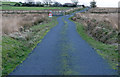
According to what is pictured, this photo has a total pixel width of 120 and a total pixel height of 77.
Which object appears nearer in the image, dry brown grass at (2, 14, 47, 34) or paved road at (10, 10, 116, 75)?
paved road at (10, 10, 116, 75)

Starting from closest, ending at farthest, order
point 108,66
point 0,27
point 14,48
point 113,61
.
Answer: point 108,66 < point 113,61 < point 14,48 < point 0,27

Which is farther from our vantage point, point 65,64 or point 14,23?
point 14,23

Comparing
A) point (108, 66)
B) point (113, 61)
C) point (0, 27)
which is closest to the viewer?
point (108, 66)

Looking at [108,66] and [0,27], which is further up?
[0,27]

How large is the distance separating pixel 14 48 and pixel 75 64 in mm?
5047

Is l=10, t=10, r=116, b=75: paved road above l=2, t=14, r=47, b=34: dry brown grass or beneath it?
beneath

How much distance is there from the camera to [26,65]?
903 cm

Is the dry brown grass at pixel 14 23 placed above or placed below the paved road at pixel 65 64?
above

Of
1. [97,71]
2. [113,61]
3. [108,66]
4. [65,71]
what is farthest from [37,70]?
[113,61]

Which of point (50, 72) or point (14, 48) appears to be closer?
point (50, 72)

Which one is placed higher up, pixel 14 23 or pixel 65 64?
pixel 14 23

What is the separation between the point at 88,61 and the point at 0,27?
11665 mm

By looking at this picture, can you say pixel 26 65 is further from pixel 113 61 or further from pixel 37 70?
pixel 113 61

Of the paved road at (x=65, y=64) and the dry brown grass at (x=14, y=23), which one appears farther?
the dry brown grass at (x=14, y=23)
